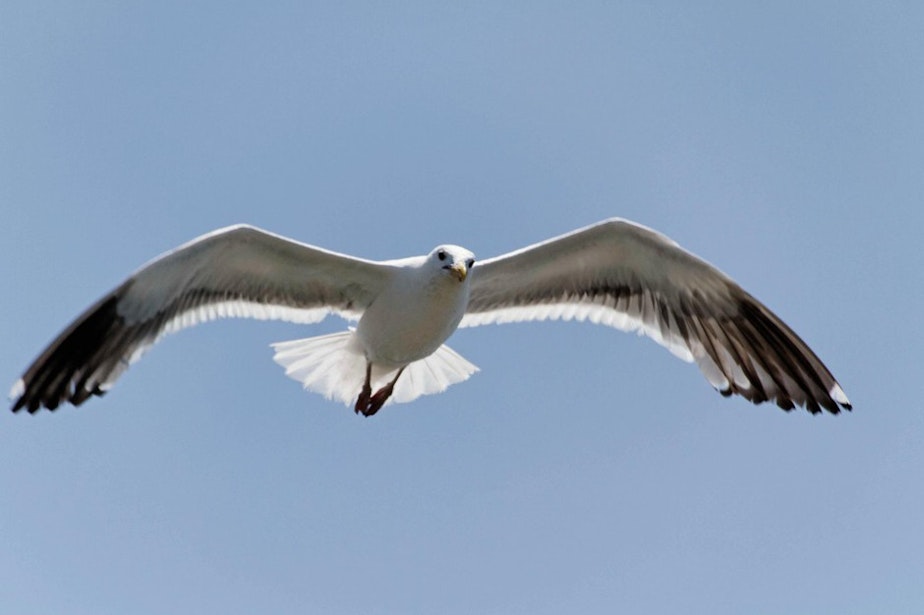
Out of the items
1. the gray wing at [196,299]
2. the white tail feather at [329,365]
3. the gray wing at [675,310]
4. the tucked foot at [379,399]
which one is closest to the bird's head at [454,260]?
the gray wing at [196,299]

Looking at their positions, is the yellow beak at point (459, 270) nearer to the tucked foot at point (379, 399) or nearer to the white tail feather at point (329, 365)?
the white tail feather at point (329, 365)

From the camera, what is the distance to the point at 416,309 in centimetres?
939

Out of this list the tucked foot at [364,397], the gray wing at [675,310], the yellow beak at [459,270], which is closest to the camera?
the yellow beak at [459,270]

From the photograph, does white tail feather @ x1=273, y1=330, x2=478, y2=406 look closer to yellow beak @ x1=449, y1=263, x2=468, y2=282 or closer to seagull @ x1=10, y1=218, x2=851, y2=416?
seagull @ x1=10, y1=218, x2=851, y2=416

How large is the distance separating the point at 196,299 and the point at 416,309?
5.23 feet

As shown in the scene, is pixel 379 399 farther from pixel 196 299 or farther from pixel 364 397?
pixel 196 299

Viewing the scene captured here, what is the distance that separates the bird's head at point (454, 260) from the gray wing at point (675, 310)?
2.58ft

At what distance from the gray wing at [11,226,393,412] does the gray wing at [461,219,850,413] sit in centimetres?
104

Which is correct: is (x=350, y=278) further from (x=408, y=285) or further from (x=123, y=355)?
(x=123, y=355)

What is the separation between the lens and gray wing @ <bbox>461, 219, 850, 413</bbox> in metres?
10.2

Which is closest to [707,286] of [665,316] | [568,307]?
[665,316]

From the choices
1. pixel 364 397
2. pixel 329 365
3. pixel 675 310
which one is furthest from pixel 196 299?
pixel 675 310

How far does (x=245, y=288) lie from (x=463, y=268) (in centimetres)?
174

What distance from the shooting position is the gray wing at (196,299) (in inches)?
365
